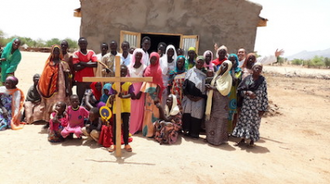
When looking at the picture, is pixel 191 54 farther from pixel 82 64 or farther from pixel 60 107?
pixel 60 107

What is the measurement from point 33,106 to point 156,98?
Result: 106 inches

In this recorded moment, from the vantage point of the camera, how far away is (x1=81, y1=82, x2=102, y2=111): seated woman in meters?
4.35

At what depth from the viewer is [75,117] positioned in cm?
402

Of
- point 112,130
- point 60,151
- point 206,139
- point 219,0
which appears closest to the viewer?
point 60,151

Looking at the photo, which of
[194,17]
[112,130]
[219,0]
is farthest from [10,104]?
[219,0]

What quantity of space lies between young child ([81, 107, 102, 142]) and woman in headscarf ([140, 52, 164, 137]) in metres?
1.02

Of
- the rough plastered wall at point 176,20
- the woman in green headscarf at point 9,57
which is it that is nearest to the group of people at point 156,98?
the woman in green headscarf at point 9,57

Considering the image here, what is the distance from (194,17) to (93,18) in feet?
10.9

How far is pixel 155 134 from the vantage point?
4.45 m

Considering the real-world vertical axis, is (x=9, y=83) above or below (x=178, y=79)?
below

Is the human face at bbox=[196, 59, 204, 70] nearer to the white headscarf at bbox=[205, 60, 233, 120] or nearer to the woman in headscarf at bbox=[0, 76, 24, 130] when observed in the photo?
the white headscarf at bbox=[205, 60, 233, 120]

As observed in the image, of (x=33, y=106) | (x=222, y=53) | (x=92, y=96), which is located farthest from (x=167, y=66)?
(x=33, y=106)

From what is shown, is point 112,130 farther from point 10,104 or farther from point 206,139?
point 10,104

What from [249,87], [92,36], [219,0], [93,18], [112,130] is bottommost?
[112,130]
